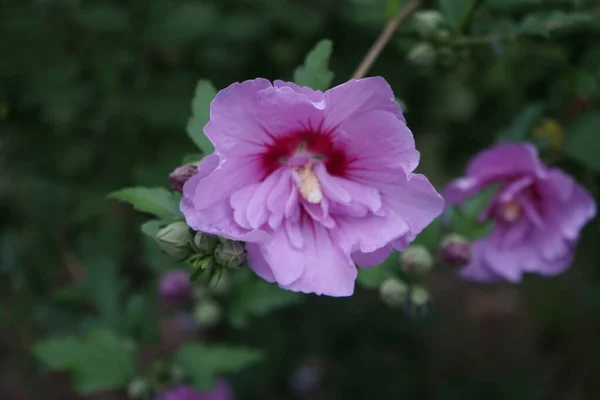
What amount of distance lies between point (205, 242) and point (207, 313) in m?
1.22

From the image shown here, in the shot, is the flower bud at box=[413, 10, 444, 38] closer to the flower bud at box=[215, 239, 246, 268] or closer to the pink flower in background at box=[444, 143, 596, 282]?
the pink flower in background at box=[444, 143, 596, 282]

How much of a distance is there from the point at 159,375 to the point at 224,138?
5.17ft

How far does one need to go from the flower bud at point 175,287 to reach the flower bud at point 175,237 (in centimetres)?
119

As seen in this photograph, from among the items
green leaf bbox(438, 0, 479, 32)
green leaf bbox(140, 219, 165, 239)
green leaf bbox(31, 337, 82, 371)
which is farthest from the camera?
green leaf bbox(31, 337, 82, 371)

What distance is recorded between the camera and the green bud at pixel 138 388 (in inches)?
109

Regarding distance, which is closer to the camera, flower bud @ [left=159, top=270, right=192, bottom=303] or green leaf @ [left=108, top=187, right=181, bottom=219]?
green leaf @ [left=108, top=187, right=181, bottom=219]

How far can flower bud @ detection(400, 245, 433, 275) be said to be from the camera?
7.04 ft

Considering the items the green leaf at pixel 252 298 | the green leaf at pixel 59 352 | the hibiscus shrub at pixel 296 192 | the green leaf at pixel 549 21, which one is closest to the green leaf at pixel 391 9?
the hibiscus shrub at pixel 296 192

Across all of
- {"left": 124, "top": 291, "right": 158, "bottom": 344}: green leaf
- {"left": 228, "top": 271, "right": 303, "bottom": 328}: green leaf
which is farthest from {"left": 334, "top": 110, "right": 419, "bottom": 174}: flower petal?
{"left": 124, "top": 291, "right": 158, "bottom": 344}: green leaf

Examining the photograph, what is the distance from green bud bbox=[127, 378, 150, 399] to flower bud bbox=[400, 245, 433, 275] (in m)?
1.29

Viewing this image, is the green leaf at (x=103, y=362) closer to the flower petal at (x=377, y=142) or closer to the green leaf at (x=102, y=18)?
the green leaf at (x=102, y=18)

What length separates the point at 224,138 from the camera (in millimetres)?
1606

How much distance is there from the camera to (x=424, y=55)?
2.37 metres

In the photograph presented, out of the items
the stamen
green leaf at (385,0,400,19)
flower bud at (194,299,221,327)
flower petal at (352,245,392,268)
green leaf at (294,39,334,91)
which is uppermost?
green leaf at (385,0,400,19)
